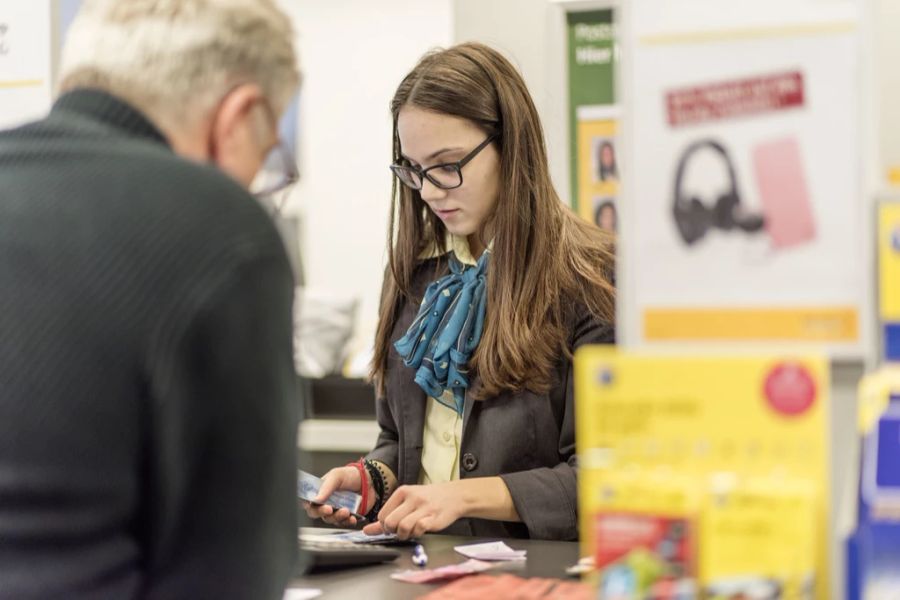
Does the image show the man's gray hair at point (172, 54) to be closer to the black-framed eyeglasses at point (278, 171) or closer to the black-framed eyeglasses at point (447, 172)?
the black-framed eyeglasses at point (278, 171)

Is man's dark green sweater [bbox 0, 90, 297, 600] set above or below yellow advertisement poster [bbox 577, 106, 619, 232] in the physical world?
below

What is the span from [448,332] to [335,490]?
43 cm

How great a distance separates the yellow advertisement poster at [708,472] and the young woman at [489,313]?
115 centimetres

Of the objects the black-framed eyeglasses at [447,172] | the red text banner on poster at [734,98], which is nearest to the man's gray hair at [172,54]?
the red text banner on poster at [734,98]

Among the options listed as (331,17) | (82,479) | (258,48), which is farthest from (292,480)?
(331,17)

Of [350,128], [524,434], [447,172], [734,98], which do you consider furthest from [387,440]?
[350,128]

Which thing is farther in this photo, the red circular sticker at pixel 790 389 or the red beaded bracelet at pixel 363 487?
the red beaded bracelet at pixel 363 487

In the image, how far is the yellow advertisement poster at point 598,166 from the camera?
337cm

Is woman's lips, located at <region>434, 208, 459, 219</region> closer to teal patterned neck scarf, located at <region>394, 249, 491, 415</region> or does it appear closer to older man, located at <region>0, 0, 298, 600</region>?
teal patterned neck scarf, located at <region>394, 249, 491, 415</region>

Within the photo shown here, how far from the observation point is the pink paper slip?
126 cm

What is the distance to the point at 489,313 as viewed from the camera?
100 inches

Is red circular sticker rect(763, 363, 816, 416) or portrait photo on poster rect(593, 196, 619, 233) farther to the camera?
portrait photo on poster rect(593, 196, 619, 233)

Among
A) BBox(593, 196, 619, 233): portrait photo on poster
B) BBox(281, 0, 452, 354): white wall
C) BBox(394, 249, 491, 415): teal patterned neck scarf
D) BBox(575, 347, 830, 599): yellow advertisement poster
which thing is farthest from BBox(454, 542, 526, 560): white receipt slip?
BBox(281, 0, 452, 354): white wall

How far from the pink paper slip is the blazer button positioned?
51.6 inches
